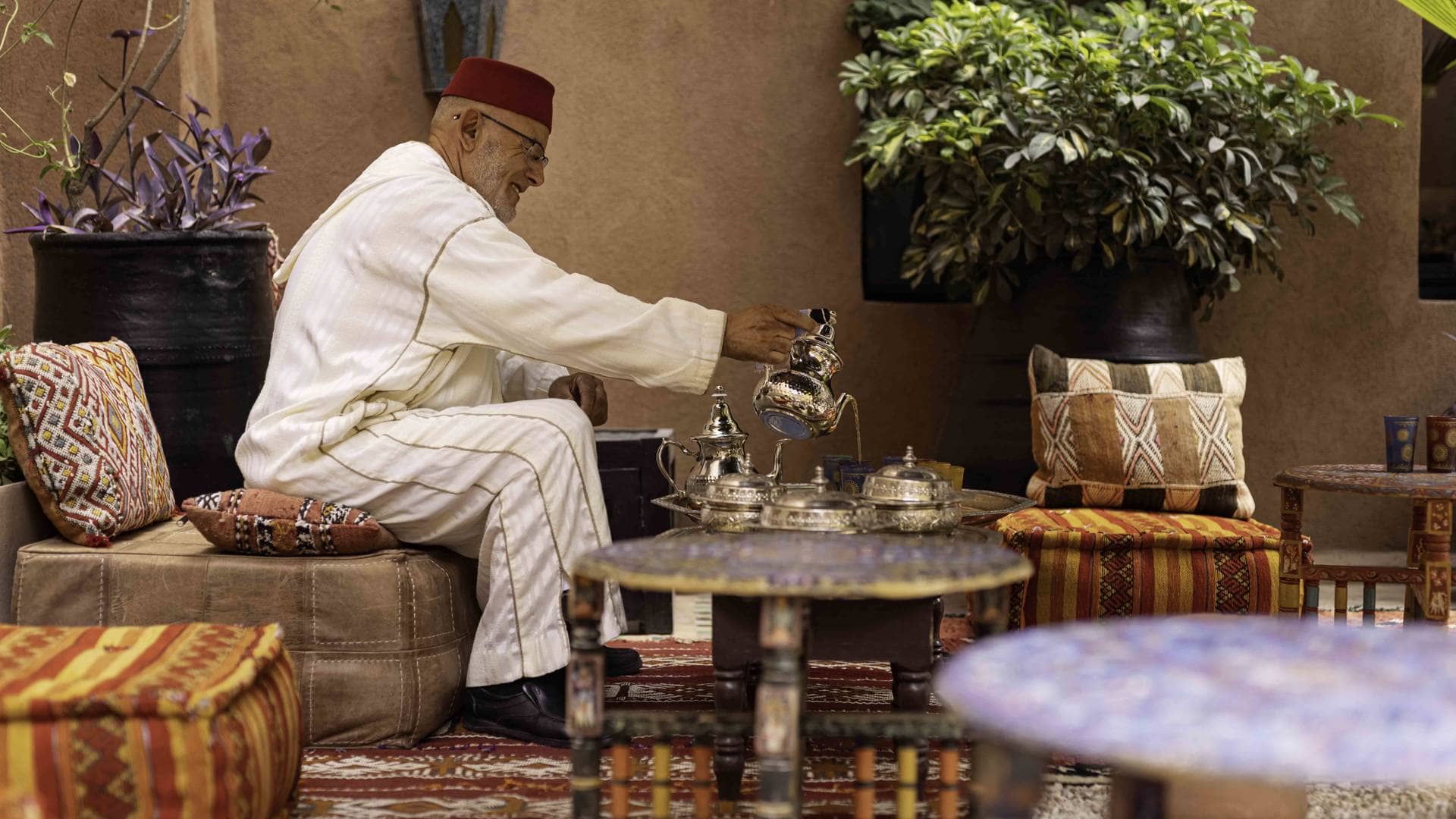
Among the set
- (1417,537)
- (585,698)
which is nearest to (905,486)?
(585,698)

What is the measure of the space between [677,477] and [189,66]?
2276 millimetres

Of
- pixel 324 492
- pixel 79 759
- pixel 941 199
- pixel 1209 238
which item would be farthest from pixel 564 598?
pixel 1209 238

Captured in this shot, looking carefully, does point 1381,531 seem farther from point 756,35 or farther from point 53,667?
point 53,667

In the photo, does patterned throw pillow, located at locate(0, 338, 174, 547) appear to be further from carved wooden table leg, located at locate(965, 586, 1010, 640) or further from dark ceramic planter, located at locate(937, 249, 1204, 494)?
dark ceramic planter, located at locate(937, 249, 1204, 494)

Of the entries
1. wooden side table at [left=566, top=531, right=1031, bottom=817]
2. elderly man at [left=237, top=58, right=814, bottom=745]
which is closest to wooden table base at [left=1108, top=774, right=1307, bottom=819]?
wooden side table at [left=566, top=531, right=1031, bottom=817]

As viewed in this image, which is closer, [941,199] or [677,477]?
[941,199]

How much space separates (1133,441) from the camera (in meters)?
4.03

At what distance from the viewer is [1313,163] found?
5.04m

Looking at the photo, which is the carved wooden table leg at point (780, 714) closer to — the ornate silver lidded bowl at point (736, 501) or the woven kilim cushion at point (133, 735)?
the ornate silver lidded bowl at point (736, 501)

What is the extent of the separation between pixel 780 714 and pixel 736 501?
2.60ft

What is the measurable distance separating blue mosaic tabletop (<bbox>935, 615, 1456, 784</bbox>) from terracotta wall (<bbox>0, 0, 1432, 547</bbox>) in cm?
411

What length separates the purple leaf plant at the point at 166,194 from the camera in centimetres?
385

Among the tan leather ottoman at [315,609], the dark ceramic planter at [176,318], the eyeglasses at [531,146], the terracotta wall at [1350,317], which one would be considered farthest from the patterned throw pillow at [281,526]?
the terracotta wall at [1350,317]

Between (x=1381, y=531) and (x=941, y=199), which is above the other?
(x=941, y=199)
